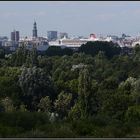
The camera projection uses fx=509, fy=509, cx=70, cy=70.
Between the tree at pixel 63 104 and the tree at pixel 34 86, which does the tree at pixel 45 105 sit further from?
the tree at pixel 34 86

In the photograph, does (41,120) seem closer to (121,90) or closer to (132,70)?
(121,90)

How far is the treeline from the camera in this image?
909cm

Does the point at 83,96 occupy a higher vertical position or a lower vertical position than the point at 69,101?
higher

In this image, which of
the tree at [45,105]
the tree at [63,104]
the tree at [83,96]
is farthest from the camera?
the tree at [63,104]

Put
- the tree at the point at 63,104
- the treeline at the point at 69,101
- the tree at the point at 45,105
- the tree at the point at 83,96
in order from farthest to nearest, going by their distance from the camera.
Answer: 1. the tree at the point at 63,104
2. the tree at the point at 45,105
3. the tree at the point at 83,96
4. the treeline at the point at 69,101

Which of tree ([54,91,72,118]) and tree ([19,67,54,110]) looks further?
tree ([19,67,54,110])

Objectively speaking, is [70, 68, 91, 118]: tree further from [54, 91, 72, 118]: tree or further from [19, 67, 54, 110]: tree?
[19, 67, 54, 110]: tree

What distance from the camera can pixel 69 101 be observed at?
112ft

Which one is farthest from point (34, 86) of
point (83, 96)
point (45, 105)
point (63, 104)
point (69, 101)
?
point (83, 96)

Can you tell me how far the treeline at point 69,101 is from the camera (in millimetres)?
9086

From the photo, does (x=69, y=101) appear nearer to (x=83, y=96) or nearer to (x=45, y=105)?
(x=45, y=105)

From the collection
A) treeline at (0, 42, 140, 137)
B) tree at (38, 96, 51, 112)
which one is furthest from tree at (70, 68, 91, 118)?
tree at (38, 96, 51, 112)

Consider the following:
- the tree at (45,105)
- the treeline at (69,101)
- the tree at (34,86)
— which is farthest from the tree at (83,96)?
the tree at (34,86)

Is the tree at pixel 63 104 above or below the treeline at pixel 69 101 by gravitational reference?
below
